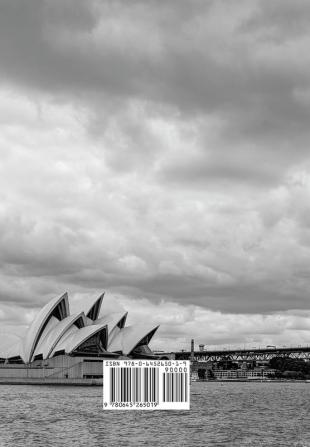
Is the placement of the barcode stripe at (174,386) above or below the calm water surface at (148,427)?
above

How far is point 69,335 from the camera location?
124438 millimetres

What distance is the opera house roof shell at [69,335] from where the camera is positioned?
122m

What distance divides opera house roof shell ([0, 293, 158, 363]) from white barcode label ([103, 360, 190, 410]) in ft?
378

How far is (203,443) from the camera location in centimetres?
3825

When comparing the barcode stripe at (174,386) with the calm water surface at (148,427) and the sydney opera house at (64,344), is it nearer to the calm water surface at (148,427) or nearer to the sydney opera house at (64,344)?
the calm water surface at (148,427)

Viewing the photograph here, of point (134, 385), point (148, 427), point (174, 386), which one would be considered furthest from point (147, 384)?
point (148, 427)

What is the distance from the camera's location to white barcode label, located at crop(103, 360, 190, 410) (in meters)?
7.35

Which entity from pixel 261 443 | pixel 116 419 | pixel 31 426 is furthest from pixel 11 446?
pixel 116 419

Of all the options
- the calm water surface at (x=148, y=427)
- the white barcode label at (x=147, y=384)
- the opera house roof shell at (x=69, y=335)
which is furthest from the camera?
the opera house roof shell at (x=69, y=335)

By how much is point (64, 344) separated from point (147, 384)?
119m

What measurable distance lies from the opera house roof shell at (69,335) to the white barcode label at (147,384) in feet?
378

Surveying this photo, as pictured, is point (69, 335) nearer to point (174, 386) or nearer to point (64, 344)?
point (64, 344)

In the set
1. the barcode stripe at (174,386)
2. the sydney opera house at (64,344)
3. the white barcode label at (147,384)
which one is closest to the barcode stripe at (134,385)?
the white barcode label at (147,384)

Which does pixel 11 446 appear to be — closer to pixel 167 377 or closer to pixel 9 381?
pixel 167 377
